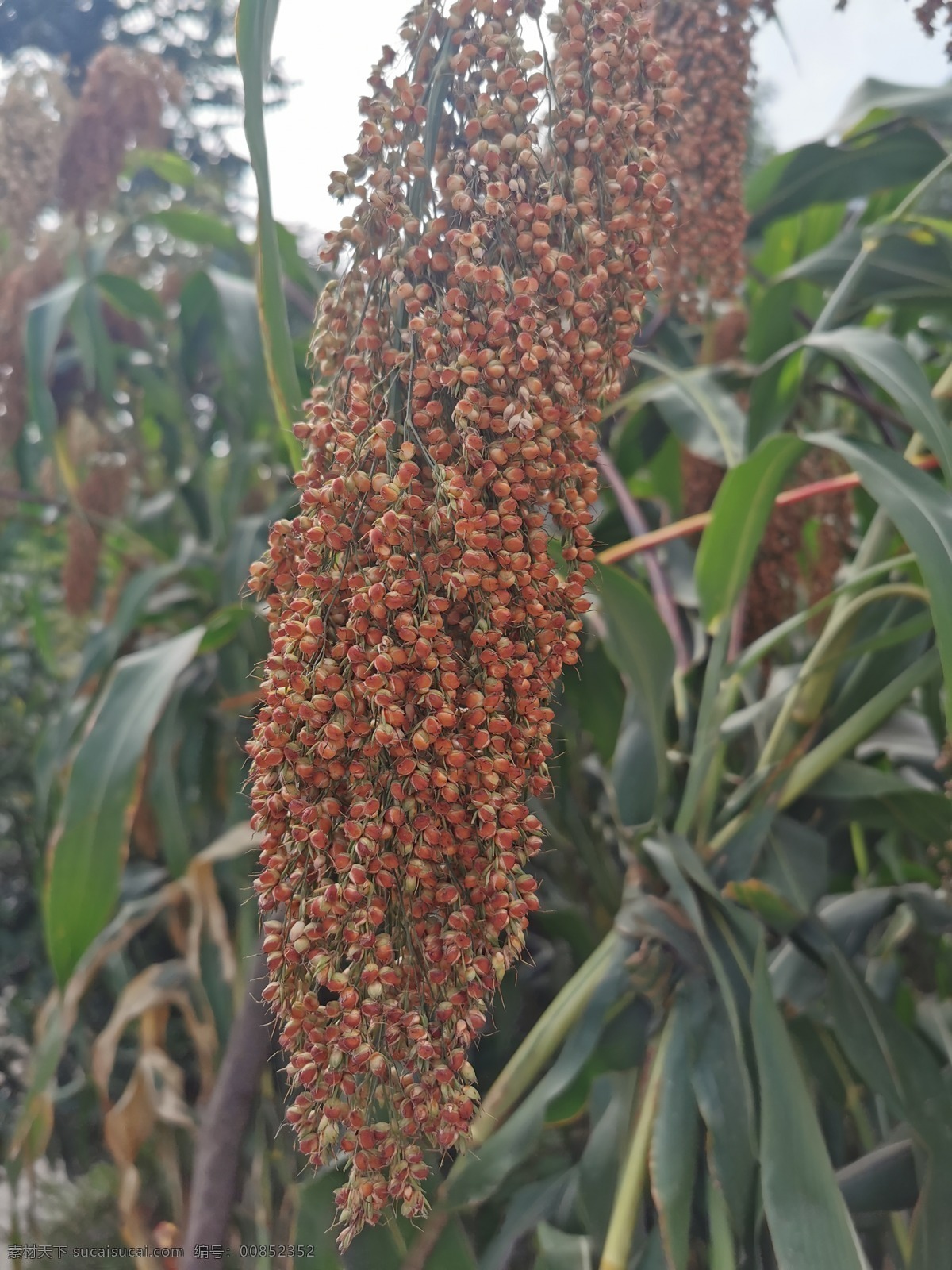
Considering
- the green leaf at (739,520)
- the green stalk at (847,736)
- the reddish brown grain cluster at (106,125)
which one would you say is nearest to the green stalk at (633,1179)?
the green stalk at (847,736)

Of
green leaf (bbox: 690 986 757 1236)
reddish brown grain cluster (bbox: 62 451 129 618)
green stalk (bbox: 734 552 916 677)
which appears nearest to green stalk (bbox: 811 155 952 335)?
green stalk (bbox: 734 552 916 677)

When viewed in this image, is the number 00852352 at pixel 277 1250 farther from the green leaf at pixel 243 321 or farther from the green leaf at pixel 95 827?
the green leaf at pixel 243 321

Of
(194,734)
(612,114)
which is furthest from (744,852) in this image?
(194,734)

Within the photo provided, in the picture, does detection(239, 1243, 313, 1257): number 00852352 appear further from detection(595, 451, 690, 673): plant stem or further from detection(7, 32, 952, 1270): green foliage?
detection(595, 451, 690, 673): plant stem

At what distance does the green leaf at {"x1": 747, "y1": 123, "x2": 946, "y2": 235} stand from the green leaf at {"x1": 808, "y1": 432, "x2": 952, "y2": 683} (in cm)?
59

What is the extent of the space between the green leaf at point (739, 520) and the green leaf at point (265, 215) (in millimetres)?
362

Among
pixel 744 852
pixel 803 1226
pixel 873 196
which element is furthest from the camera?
pixel 873 196

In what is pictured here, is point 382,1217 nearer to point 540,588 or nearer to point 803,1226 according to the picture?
point 803,1226

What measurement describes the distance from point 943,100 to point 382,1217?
1188 mm

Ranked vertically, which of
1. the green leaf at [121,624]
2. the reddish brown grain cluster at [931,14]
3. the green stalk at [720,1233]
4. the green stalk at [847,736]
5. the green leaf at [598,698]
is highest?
the reddish brown grain cluster at [931,14]

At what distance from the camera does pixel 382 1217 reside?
591 millimetres

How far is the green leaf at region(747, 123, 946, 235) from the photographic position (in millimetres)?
1036

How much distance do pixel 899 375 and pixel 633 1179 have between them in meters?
0.62

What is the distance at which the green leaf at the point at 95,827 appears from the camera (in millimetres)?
755
